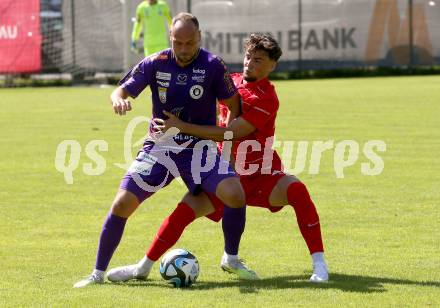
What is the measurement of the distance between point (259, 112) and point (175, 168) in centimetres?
73

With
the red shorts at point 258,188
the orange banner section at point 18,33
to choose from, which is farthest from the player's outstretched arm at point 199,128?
the orange banner section at point 18,33

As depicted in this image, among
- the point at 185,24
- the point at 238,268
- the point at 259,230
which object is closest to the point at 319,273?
the point at 238,268

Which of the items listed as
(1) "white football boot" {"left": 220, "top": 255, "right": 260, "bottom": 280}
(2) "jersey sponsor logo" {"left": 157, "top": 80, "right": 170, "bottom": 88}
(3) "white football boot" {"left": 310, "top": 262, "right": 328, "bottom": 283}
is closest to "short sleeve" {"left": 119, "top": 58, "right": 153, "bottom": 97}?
(2) "jersey sponsor logo" {"left": 157, "top": 80, "right": 170, "bottom": 88}

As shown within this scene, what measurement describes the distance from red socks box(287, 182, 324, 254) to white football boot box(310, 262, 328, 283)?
14cm

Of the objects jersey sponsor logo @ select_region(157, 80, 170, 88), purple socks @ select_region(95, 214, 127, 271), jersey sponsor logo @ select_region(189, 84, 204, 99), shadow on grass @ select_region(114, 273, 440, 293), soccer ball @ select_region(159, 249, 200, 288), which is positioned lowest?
shadow on grass @ select_region(114, 273, 440, 293)

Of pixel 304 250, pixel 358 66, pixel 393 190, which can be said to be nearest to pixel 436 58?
pixel 358 66

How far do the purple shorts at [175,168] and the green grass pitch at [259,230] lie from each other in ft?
2.23

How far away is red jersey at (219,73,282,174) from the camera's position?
764 cm

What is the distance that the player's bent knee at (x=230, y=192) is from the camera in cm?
723

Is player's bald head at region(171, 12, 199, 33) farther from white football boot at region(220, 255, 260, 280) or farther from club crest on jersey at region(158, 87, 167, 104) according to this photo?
white football boot at region(220, 255, 260, 280)

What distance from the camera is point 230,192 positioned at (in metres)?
7.23

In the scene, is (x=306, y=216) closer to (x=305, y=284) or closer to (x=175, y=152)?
(x=305, y=284)

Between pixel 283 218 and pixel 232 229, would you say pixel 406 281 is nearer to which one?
pixel 232 229

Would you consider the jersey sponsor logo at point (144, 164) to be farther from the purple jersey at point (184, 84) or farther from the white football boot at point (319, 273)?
the white football boot at point (319, 273)
